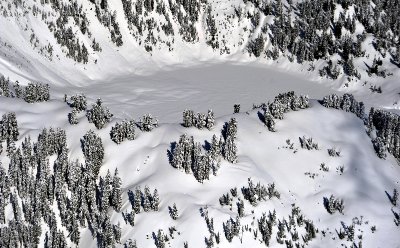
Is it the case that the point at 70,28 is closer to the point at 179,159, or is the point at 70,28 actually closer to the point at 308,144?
the point at 179,159

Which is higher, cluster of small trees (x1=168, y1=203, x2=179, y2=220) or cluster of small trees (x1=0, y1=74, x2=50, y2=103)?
cluster of small trees (x1=0, y1=74, x2=50, y2=103)

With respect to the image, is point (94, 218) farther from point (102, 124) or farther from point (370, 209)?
point (370, 209)

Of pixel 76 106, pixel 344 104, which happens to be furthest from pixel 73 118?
pixel 344 104

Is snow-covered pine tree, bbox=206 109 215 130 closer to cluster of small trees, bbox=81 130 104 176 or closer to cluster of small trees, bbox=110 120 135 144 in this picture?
cluster of small trees, bbox=110 120 135 144

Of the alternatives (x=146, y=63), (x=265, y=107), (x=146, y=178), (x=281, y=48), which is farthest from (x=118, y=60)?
(x=146, y=178)

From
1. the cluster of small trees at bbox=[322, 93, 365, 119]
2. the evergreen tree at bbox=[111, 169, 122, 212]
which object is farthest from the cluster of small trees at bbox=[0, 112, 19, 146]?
the cluster of small trees at bbox=[322, 93, 365, 119]

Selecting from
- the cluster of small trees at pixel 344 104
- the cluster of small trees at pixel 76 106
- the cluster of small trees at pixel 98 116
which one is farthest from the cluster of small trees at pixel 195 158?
the cluster of small trees at pixel 344 104

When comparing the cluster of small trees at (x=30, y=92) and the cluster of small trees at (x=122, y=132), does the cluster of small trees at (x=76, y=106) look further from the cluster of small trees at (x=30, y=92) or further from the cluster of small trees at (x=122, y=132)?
the cluster of small trees at (x=122, y=132)
